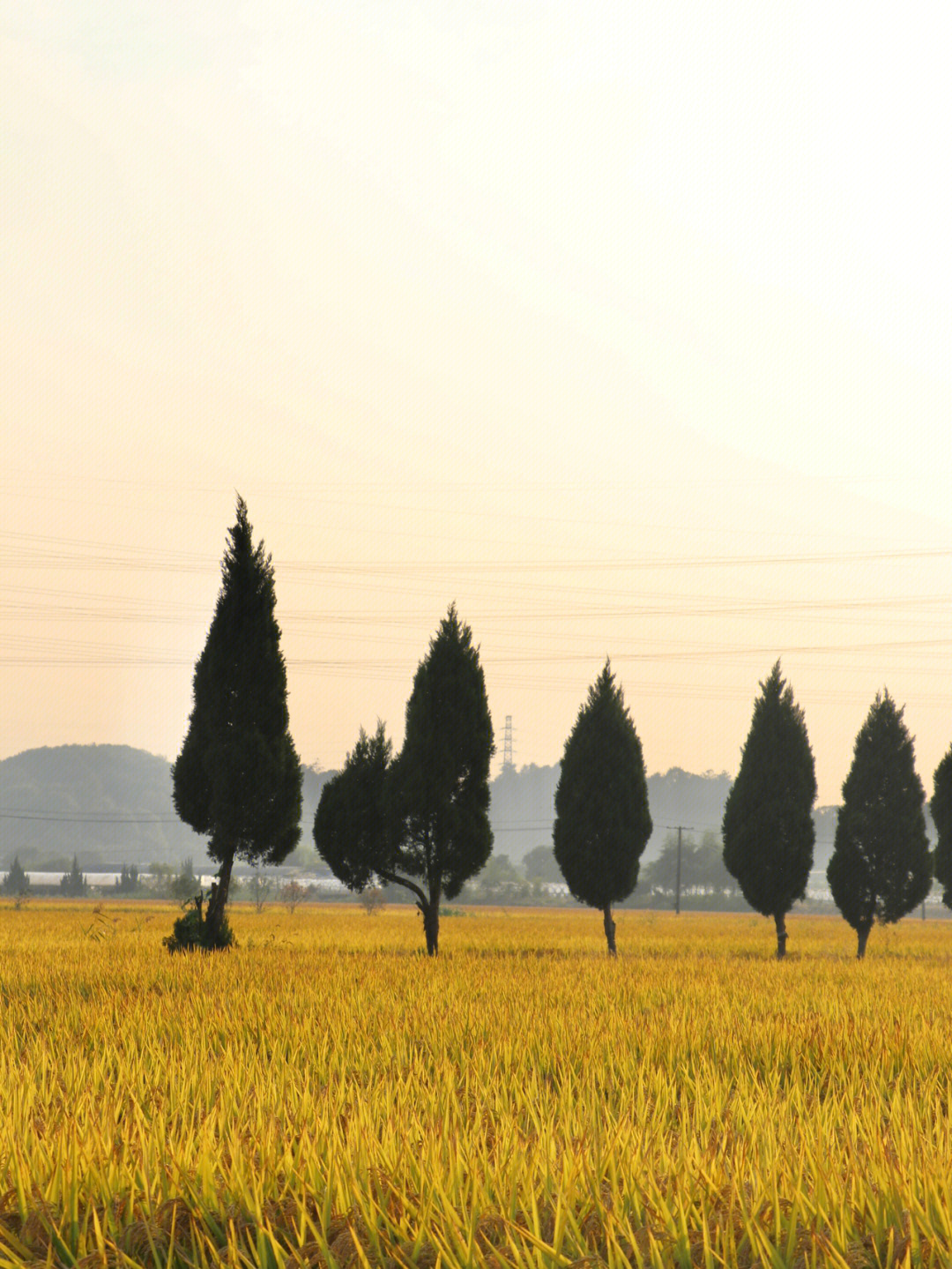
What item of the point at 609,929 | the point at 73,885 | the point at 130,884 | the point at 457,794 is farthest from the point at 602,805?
the point at 130,884

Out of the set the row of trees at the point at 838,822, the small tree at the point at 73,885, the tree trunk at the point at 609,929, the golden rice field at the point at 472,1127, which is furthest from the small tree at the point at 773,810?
the small tree at the point at 73,885

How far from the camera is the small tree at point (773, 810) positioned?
114 ft

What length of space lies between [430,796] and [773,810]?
11.2 m

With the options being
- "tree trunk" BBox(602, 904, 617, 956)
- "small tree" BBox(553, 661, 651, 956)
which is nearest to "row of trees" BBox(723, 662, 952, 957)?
"small tree" BBox(553, 661, 651, 956)

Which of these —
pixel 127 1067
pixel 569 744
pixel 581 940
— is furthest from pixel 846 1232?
pixel 581 940

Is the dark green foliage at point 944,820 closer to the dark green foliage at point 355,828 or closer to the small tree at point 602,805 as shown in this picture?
the small tree at point 602,805

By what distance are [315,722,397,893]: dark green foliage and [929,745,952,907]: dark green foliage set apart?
21.2 m

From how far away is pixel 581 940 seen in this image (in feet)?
128

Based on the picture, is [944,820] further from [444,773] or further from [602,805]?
[444,773]

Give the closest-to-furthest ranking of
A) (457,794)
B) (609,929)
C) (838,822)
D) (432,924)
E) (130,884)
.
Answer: (432,924), (457,794), (609,929), (838,822), (130,884)

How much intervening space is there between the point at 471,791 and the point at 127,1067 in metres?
23.0

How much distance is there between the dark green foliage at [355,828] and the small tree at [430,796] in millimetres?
25

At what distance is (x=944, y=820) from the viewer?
42125 millimetres

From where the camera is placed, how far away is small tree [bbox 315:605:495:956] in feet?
102
